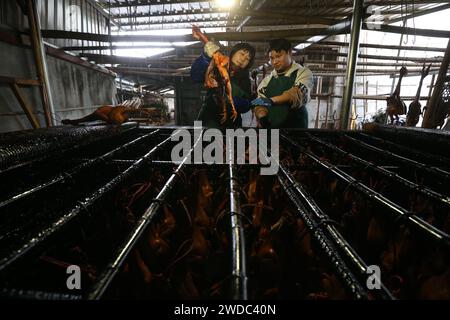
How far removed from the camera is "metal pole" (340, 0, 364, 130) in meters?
4.48

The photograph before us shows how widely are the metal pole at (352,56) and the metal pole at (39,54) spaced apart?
7.15 meters

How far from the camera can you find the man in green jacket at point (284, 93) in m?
4.04

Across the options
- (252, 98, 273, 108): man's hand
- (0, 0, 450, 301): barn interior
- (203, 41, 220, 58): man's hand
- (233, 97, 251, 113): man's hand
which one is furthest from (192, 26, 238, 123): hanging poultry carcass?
(0, 0, 450, 301): barn interior

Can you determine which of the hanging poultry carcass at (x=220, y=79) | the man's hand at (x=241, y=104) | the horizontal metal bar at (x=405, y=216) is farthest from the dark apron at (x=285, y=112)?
the horizontal metal bar at (x=405, y=216)

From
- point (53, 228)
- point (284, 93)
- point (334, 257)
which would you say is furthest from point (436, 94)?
point (53, 228)

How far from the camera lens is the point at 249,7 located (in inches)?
284

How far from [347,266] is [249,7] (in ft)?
26.6

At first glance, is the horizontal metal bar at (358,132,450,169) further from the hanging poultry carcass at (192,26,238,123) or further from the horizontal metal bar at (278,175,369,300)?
the hanging poultry carcass at (192,26,238,123)

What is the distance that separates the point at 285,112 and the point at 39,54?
6199mm

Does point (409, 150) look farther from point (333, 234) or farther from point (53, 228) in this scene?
point (53, 228)

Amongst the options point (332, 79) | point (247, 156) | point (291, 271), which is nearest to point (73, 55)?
point (247, 156)

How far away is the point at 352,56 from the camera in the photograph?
4773mm

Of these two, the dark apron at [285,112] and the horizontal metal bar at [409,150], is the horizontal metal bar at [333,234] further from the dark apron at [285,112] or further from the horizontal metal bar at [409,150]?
the dark apron at [285,112]
